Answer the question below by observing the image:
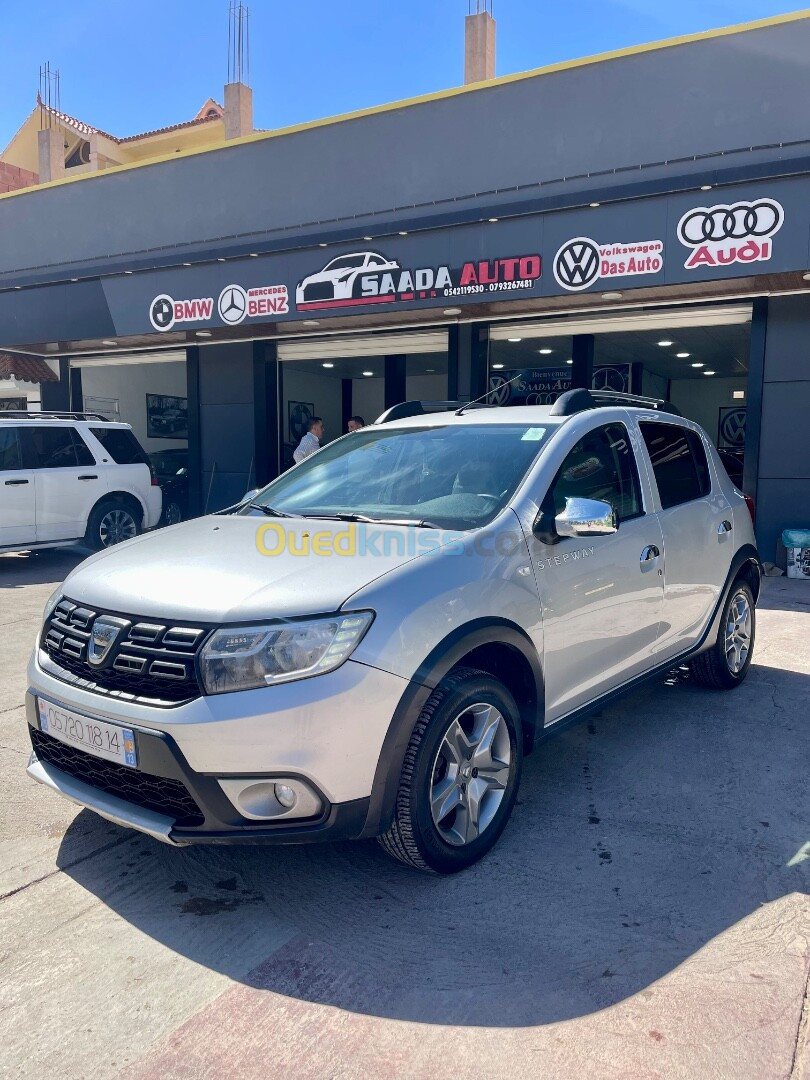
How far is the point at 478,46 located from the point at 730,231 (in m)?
11.3

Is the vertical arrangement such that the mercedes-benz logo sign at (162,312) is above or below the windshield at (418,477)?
above

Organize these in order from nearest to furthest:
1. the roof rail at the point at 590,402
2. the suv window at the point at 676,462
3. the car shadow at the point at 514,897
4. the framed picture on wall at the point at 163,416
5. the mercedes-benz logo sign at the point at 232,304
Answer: the car shadow at the point at 514,897 < the roof rail at the point at 590,402 < the suv window at the point at 676,462 < the mercedes-benz logo sign at the point at 232,304 < the framed picture on wall at the point at 163,416

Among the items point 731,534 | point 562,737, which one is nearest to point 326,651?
point 562,737

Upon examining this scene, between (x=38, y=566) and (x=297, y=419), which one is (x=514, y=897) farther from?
(x=297, y=419)

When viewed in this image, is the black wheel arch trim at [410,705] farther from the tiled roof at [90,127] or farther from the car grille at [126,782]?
the tiled roof at [90,127]

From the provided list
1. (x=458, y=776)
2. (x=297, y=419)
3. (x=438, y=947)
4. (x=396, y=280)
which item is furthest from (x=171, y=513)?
(x=438, y=947)

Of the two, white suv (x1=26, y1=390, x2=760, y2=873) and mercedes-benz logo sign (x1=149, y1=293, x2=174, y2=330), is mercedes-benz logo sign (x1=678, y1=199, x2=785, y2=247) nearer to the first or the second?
white suv (x1=26, y1=390, x2=760, y2=873)

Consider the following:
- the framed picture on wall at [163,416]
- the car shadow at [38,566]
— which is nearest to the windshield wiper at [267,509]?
the car shadow at [38,566]

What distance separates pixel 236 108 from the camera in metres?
20.5

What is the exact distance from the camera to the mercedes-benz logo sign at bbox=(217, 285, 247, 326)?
11.8 metres

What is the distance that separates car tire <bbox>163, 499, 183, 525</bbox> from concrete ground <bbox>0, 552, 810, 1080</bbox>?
1093 centimetres

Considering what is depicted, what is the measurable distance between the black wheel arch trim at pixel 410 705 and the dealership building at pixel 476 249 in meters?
7.09

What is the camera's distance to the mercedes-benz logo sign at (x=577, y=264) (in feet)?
30.2

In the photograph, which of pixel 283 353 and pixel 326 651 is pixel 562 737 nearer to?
A: pixel 326 651
